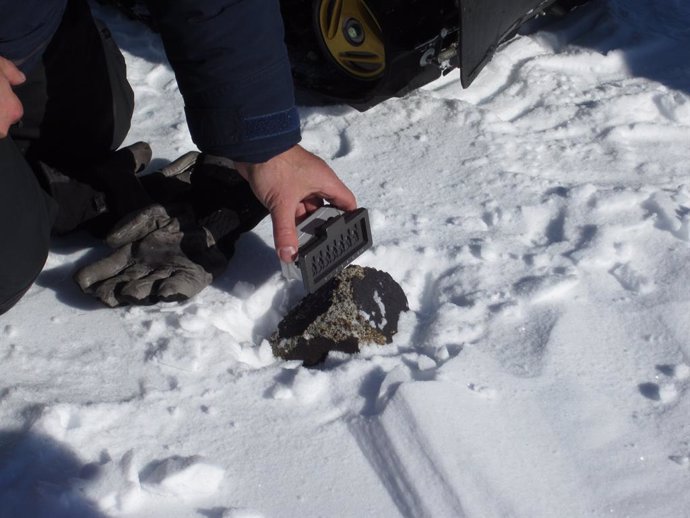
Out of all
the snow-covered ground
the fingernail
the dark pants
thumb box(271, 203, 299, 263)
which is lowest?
the snow-covered ground

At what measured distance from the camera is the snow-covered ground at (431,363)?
4.75ft

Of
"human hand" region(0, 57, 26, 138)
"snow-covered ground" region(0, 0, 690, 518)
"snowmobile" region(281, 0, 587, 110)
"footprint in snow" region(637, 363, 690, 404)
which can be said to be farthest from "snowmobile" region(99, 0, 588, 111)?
"human hand" region(0, 57, 26, 138)

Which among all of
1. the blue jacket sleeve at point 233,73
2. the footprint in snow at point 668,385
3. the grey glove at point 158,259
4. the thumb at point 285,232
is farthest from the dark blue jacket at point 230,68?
the footprint in snow at point 668,385

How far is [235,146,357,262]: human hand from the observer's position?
1703 millimetres

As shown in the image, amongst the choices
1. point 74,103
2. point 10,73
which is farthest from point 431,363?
point 74,103

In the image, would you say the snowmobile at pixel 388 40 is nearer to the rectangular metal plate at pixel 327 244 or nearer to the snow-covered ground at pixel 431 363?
the snow-covered ground at pixel 431 363

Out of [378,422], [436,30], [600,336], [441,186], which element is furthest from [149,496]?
[436,30]

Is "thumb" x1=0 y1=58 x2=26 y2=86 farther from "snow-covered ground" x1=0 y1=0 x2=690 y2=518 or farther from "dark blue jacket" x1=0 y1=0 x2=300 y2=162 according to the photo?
"snow-covered ground" x1=0 y1=0 x2=690 y2=518

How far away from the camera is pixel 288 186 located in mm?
1735

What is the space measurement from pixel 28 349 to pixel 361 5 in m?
1.36

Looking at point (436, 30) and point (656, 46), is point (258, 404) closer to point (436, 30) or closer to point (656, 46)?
point (436, 30)

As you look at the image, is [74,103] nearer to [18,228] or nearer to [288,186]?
[18,228]

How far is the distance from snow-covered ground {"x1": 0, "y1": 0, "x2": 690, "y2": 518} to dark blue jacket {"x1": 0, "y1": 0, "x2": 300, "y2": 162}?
1.08 feet

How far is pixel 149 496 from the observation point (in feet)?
4.68
